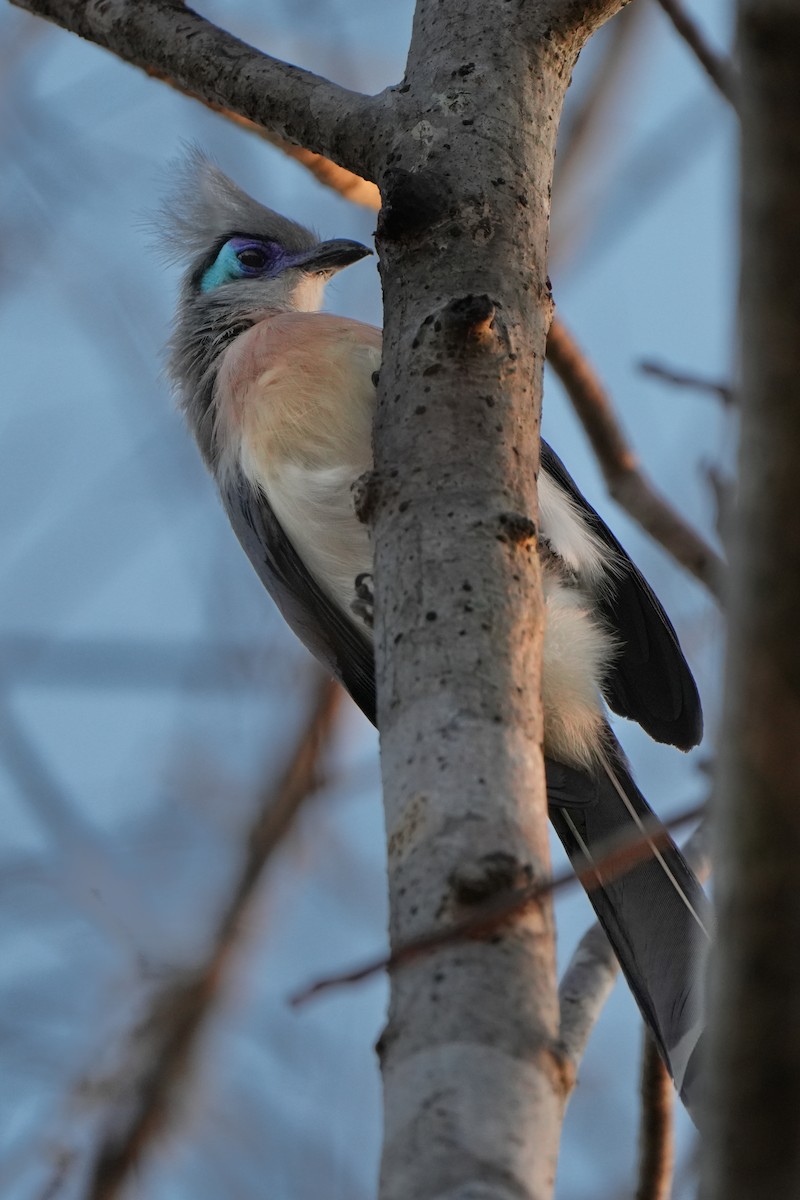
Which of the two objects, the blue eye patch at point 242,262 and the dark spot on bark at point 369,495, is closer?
the dark spot on bark at point 369,495

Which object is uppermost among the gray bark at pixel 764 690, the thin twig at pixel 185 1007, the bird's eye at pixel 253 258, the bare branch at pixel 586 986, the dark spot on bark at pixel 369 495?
the bird's eye at pixel 253 258

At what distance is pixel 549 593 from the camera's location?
13.0ft

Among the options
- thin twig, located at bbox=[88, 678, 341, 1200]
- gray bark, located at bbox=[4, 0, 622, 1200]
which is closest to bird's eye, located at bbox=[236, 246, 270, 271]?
thin twig, located at bbox=[88, 678, 341, 1200]

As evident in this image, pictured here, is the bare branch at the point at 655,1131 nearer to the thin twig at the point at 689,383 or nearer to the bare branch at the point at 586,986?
the bare branch at the point at 586,986

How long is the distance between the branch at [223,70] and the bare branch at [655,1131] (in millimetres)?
2103

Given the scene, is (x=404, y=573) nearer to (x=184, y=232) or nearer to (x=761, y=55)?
(x=761, y=55)

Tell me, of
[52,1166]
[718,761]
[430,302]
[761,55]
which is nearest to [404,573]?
[430,302]

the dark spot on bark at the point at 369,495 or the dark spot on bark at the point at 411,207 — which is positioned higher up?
the dark spot on bark at the point at 411,207

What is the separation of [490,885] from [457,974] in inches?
4.7

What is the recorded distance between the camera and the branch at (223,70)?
2783 mm

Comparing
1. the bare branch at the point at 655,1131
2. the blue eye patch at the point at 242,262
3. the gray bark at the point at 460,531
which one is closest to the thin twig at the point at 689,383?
the gray bark at the point at 460,531

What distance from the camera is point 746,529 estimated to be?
46.0 inches

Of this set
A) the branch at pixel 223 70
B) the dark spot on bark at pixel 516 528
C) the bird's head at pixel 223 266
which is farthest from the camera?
the bird's head at pixel 223 266

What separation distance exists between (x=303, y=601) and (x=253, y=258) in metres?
1.67
